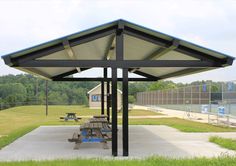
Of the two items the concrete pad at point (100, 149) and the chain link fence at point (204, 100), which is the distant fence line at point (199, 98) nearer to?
the chain link fence at point (204, 100)

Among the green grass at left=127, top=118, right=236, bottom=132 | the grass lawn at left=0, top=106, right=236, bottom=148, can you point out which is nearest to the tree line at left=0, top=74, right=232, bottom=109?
the grass lawn at left=0, top=106, right=236, bottom=148

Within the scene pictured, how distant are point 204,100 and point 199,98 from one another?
915 mm

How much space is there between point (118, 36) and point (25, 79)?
77.3m

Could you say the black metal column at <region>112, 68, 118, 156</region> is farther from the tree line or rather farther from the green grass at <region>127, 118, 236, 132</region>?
the tree line

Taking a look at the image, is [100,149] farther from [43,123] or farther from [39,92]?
[39,92]

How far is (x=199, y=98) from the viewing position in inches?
1334

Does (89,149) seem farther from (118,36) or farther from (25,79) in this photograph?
(25,79)

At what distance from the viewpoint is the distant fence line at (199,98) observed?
21969mm

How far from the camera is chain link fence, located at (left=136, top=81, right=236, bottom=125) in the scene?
864 inches

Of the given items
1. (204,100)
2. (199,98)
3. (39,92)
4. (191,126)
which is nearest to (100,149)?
(191,126)

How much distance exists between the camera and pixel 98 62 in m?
9.83

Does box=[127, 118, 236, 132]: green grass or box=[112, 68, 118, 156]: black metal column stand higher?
box=[112, 68, 118, 156]: black metal column

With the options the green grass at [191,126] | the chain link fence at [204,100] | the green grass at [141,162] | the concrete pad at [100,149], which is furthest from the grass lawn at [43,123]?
the green grass at [141,162]

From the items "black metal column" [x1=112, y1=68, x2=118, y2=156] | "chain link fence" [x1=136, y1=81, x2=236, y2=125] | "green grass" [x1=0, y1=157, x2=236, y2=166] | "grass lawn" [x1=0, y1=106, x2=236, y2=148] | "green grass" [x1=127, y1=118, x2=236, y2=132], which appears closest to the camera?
"green grass" [x1=0, y1=157, x2=236, y2=166]
